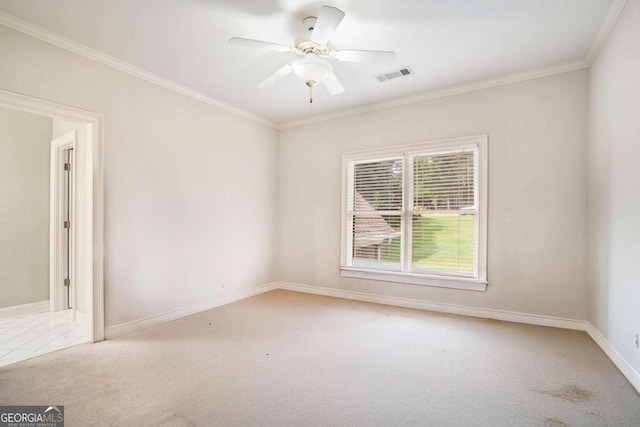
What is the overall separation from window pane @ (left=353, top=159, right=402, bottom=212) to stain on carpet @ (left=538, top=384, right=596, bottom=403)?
260 cm

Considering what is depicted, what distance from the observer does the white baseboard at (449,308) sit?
3.39 metres

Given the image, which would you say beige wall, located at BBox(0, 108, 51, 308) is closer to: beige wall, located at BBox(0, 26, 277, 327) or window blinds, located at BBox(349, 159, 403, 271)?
beige wall, located at BBox(0, 26, 277, 327)

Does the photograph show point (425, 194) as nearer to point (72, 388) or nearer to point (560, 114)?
point (560, 114)

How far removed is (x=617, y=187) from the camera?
2551 mm

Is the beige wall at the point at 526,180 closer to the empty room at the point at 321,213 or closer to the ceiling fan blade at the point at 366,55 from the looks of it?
the empty room at the point at 321,213

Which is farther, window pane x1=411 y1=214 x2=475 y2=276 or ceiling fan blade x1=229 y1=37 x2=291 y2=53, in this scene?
window pane x1=411 y1=214 x2=475 y2=276

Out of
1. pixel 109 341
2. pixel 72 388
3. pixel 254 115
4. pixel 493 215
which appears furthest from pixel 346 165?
pixel 72 388

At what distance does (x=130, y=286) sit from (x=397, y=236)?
3325 mm

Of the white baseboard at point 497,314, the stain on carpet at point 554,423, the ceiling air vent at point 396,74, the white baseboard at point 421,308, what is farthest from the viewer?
the ceiling air vent at point 396,74

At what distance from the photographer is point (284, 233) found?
Result: 5391 mm

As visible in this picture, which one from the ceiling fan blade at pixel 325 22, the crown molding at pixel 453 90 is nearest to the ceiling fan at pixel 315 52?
the ceiling fan blade at pixel 325 22

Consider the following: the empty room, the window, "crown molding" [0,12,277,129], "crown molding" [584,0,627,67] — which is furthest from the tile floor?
"crown molding" [584,0,627,67]

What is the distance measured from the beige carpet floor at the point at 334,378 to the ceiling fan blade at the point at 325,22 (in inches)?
100

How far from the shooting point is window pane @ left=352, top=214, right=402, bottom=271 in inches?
175
